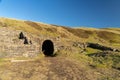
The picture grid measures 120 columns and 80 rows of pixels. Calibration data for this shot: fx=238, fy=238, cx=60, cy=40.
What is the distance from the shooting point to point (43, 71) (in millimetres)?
39344

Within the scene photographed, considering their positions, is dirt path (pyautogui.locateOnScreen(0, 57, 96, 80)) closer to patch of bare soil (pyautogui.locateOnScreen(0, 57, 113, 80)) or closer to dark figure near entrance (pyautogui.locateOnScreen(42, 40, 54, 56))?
patch of bare soil (pyautogui.locateOnScreen(0, 57, 113, 80))

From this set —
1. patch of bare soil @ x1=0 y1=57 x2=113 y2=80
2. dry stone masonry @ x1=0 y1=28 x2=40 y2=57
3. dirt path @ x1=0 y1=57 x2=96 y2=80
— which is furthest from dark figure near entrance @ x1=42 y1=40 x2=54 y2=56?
dirt path @ x1=0 y1=57 x2=96 y2=80

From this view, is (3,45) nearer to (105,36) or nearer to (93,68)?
(93,68)

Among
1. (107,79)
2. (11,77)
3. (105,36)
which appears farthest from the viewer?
(105,36)

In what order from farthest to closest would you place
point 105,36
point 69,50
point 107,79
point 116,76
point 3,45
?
point 105,36, point 69,50, point 3,45, point 116,76, point 107,79

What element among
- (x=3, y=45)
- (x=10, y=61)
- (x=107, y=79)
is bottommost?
(x=107, y=79)

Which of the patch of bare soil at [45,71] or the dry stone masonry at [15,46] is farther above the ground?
the dry stone masonry at [15,46]

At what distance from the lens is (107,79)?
3884 cm

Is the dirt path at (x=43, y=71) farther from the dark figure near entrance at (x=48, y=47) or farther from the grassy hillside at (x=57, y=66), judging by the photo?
the dark figure near entrance at (x=48, y=47)

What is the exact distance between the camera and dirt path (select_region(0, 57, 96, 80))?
35737mm

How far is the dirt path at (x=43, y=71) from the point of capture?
3574 cm

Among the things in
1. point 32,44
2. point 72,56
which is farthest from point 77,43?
point 32,44

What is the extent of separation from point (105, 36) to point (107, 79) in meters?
75.2

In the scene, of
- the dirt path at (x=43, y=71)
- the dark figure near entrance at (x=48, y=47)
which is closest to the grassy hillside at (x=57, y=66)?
the dirt path at (x=43, y=71)
